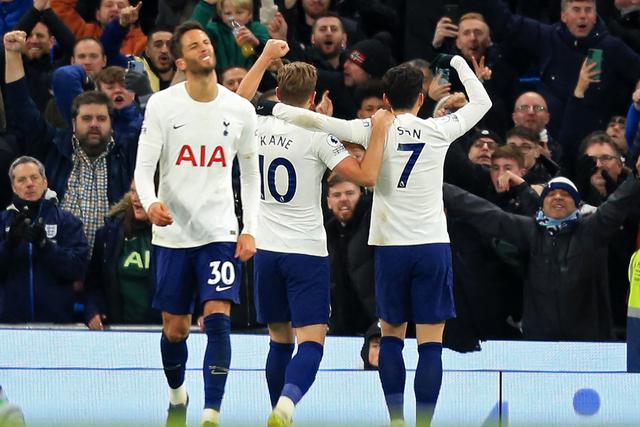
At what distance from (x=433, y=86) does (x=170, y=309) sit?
12.3ft

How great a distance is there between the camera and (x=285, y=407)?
407 inches

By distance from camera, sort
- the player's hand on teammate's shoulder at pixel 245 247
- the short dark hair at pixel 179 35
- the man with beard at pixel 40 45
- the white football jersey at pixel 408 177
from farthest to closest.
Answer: the man with beard at pixel 40 45 < the white football jersey at pixel 408 177 < the short dark hair at pixel 179 35 < the player's hand on teammate's shoulder at pixel 245 247

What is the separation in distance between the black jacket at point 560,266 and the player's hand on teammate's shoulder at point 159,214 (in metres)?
3.77

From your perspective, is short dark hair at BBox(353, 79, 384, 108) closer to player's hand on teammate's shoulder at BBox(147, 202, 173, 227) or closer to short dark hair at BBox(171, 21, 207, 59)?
short dark hair at BBox(171, 21, 207, 59)

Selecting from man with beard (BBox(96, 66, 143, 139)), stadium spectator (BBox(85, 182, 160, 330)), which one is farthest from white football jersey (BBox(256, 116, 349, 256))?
man with beard (BBox(96, 66, 143, 139))

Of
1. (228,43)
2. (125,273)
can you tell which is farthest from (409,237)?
(228,43)

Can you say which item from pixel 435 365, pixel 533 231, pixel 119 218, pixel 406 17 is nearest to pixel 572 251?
pixel 533 231

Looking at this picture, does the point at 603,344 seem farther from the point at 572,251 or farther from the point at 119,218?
the point at 119,218

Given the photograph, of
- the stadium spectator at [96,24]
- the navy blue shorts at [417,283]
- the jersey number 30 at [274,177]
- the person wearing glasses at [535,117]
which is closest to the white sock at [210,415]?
the navy blue shorts at [417,283]

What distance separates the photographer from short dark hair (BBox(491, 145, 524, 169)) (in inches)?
556

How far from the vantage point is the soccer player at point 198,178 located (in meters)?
10.6

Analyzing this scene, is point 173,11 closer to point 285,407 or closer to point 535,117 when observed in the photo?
point 535,117

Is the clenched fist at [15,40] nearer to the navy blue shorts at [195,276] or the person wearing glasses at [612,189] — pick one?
the navy blue shorts at [195,276]

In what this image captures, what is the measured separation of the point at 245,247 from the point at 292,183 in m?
0.94
